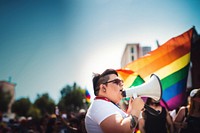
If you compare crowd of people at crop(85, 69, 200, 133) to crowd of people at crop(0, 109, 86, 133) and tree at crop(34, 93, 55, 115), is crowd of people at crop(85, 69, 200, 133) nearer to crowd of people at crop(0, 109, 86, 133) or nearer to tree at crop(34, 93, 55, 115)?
crowd of people at crop(0, 109, 86, 133)

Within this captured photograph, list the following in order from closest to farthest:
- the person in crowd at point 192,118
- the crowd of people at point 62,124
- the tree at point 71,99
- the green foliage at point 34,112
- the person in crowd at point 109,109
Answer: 1. the person in crowd at point 109,109
2. the person in crowd at point 192,118
3. the crowd of people at point 62,124
4. the tree at point 71,99
5. the green foliage at point 34,112

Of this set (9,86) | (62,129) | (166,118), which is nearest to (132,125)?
(166,118)

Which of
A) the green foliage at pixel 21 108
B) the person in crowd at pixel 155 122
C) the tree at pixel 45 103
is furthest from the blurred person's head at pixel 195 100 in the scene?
the green foliage at pixel 21 108

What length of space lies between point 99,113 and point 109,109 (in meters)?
0.10

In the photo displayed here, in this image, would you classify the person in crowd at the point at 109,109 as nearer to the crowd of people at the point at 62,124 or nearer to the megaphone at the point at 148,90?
the megaphone at the point at 148,90

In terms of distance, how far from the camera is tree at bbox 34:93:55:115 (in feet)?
250

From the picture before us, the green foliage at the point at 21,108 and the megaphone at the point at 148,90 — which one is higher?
the megaphone at the point at 148,90

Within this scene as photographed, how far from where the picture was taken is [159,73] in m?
4.92

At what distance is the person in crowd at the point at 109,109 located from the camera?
176 cm

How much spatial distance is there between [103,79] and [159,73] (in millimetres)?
3064

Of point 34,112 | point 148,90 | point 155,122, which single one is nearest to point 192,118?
point 155,122

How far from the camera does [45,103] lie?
77.0 m

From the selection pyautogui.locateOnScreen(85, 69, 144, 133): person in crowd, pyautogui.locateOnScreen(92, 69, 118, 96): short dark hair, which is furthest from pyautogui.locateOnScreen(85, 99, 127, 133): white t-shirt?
pyautogui.locateOnScreen(92, 69, 118, 96): short dark hair

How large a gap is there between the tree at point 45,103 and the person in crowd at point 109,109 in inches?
3019
